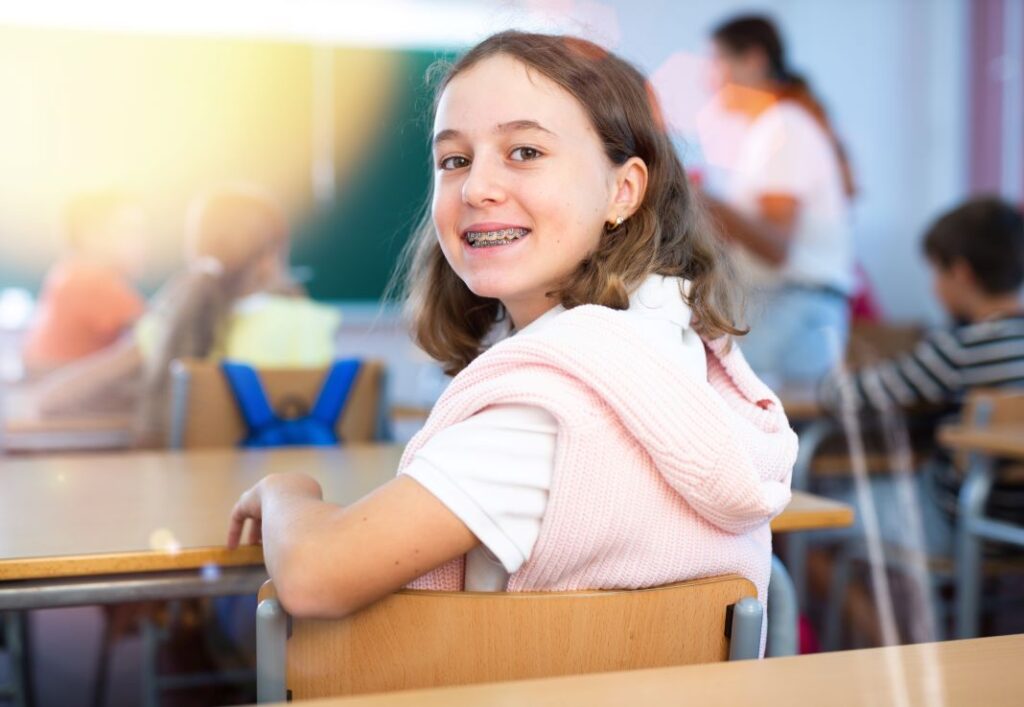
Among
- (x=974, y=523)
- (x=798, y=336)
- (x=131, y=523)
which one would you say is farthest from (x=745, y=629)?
(x=798, y=336)

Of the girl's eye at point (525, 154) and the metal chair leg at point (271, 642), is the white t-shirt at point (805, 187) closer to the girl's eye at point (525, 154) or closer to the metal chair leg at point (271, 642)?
the girl's eye at point (525, 154)

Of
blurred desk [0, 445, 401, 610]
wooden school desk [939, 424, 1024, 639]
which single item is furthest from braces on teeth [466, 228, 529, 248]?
wooden school desk [939, 424, 1024, 639]

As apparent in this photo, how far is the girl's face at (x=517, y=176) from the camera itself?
3.58 ft

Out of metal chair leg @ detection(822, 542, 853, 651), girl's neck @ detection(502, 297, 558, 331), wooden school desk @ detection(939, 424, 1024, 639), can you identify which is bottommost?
metal chair leg @ detection(822, 542, 853, 651)

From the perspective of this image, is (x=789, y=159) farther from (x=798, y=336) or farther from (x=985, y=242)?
(x=985, y=242)

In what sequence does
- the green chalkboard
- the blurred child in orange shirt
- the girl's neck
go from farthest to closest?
the green chalkboard < the blurred child in orange shirt < the girl's neck

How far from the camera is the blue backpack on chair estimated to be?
2.05m

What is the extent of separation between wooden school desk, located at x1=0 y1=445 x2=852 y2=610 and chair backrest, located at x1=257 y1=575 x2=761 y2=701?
281mm

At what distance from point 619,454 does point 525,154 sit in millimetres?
353

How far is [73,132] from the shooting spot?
196 inches

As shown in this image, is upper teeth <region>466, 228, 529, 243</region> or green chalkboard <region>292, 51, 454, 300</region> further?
green chalkboard <region>292, 51, 454, 300</region>

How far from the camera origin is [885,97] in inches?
225

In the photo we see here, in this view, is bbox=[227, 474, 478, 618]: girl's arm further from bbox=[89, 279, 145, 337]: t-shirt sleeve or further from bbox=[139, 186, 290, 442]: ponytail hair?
bbox=[89, 279, 145, 337]: t-shirt sleeve

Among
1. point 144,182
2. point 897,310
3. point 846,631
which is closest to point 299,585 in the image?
point 846,631
